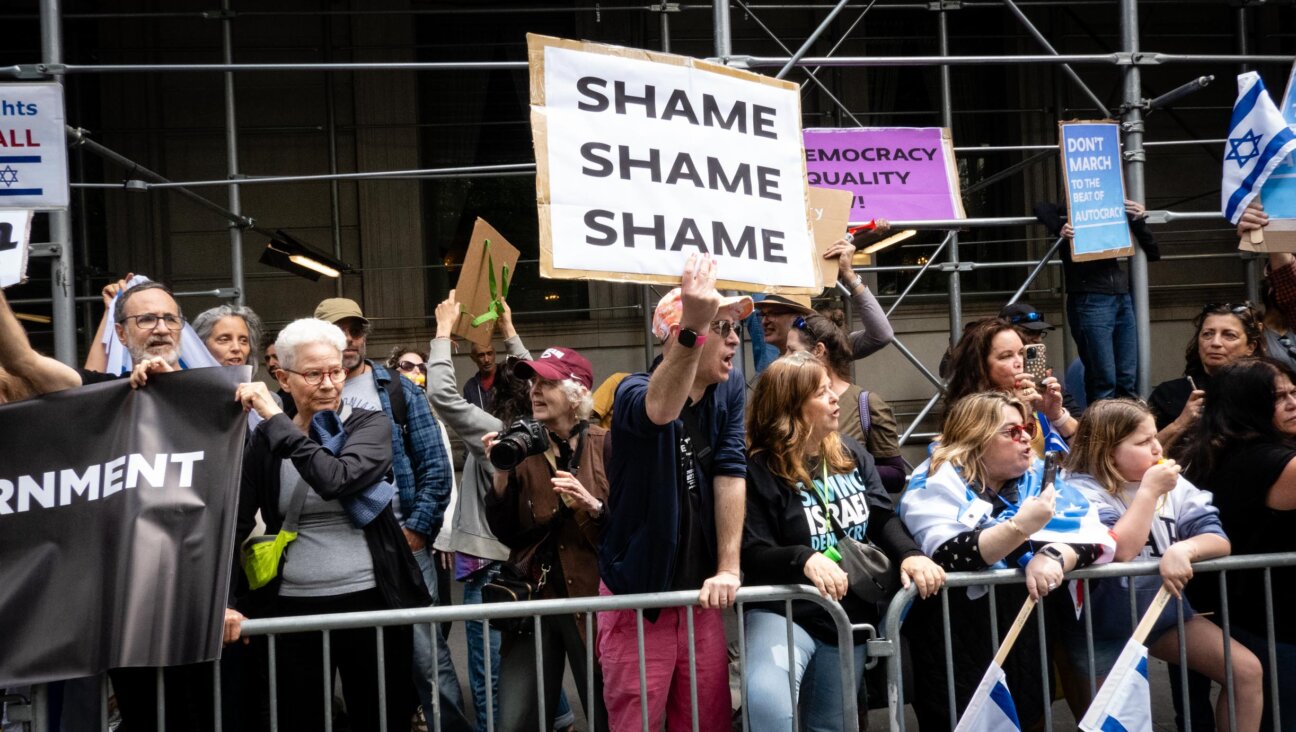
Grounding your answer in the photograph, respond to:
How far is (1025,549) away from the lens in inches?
161

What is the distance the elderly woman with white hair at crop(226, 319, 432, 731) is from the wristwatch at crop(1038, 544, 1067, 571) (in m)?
2.03

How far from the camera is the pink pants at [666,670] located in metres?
3.83

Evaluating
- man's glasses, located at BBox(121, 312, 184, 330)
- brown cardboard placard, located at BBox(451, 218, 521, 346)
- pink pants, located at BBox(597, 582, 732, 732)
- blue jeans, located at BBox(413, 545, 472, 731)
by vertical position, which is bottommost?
blue jeans, located at BBox(413, 545, 472, 731)

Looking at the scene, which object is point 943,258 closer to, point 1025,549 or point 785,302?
point 785,302

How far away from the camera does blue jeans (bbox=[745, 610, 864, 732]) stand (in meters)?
3.76

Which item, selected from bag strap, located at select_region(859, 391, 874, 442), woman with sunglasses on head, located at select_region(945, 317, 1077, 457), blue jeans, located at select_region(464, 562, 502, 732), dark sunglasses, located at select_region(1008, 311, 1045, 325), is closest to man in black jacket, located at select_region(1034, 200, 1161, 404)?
dark sunglasses, located at select_region(1008, 311, 1045, 325)

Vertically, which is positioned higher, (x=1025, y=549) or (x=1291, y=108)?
(x=1291, y=108)

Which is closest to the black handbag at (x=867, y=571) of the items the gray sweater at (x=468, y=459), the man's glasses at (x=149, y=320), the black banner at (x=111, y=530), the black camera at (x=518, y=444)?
the black camera at (x=518, y=444)

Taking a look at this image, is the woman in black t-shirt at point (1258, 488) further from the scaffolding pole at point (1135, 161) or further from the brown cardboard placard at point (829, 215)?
the scaffolding pole at point (1135, 161)

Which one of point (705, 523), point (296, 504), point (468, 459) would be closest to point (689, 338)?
point (705, 523)

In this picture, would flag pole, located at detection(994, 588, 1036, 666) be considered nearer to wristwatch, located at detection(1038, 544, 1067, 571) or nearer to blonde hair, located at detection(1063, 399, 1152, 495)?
wristwatch, located at detection(1038, 544, 1067, 571)

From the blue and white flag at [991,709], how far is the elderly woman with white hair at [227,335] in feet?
9.58

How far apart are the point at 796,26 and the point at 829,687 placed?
7479mm

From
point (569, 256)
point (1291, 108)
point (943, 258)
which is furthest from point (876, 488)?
point (943, 258)
